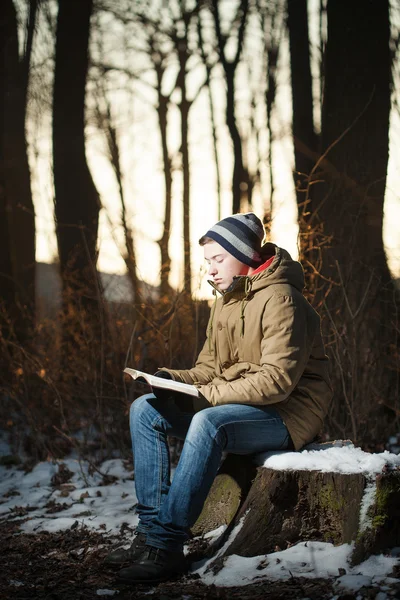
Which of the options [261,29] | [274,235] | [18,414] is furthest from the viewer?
[261,29]

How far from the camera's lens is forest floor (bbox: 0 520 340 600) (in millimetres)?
3281

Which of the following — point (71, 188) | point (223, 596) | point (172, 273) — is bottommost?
point (223, 596)

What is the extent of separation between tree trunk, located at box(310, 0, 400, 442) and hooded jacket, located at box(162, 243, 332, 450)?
198 cm

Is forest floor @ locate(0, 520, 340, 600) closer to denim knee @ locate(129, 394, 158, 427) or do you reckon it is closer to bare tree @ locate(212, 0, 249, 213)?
denim knee @ locate(129, 394, 158, 427)

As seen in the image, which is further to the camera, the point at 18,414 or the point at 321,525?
the point at 18,414

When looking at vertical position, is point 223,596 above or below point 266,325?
below

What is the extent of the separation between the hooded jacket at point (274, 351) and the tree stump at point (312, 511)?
0.82 ft

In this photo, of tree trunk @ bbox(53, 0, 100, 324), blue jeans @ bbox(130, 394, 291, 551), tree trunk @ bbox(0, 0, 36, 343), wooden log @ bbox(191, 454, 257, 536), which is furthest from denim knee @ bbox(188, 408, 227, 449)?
tree trunk @ bbox(0, 0, 36, 343)

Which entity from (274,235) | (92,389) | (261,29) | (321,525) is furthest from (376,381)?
(261,29)

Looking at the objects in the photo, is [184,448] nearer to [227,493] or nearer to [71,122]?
[227,493]

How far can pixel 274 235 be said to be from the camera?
6000 mm

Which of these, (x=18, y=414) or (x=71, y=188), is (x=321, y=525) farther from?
(x=71, y=188)

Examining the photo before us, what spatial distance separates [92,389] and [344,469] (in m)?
3.48

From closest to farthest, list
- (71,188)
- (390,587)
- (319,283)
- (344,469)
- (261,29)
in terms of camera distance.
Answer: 1. (390,587)
2. (344,469)
3. (319,283)
4. (71,188)
5. (261,29)
